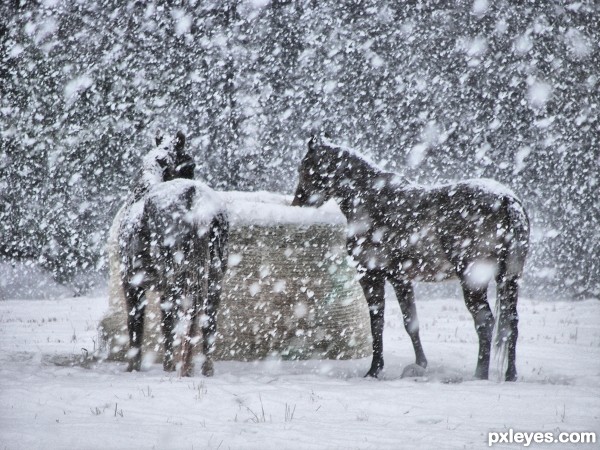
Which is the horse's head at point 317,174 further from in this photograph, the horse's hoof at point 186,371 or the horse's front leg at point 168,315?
the horse's hoof at point 186,371

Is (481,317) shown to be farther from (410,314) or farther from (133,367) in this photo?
(133,367)

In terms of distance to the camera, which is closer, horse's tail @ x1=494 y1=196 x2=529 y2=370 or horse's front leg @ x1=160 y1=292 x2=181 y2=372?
horse's front leg @ x1=160 y1=292 x2=181 y2=372

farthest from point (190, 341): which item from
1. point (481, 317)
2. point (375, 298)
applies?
point (481, 317)

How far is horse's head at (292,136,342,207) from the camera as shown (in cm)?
625

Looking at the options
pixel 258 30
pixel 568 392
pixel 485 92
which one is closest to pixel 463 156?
pixel 485 92

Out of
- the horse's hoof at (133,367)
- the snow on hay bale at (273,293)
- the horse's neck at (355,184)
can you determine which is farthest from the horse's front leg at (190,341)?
the horse's neck at (355,184)

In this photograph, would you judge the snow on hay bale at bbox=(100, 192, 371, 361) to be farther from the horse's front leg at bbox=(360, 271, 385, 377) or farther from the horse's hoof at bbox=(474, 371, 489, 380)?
the horse's hoof at bbox=(474, 371, 489, 380)

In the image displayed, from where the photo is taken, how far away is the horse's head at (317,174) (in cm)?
625

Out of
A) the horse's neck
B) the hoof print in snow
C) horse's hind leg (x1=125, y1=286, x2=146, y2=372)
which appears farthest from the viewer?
the horse's neck

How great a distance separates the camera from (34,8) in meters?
15.3

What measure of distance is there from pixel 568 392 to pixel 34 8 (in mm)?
17037

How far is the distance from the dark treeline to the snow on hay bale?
24.9 feet

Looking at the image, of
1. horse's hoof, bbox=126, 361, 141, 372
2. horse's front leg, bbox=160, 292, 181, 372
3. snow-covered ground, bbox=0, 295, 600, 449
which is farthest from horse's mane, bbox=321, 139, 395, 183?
horse's hoof, bbox=126, 361, 141, 372

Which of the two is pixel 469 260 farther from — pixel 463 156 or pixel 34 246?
pixel 34 246
